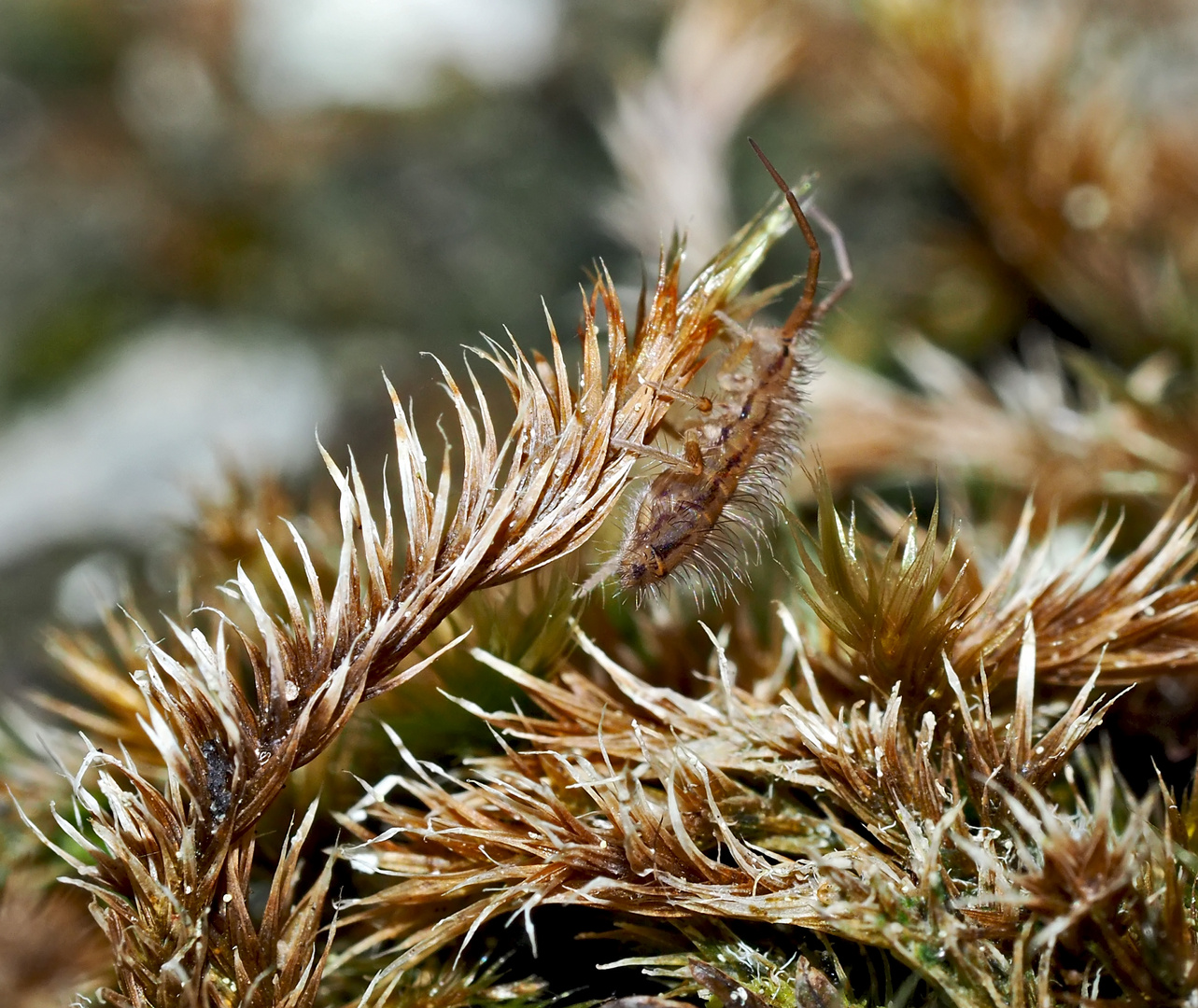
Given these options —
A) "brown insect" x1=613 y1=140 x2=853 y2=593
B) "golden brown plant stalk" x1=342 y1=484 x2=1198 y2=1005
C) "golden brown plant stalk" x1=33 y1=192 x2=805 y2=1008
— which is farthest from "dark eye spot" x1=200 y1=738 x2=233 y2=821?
"brown insect" x1=613 y1=140 x2=853 y2=593

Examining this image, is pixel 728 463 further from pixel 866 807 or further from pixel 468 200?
pixel 468 200

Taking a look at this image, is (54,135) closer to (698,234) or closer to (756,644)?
(698,234)

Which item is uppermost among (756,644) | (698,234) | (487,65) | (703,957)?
(487,65)

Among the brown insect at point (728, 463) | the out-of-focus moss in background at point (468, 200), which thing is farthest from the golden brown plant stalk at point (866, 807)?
the out-of-focus moss in background at point (468, 200)

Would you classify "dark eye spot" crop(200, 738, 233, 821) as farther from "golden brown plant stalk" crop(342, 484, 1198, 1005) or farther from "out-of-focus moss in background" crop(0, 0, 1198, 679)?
"out-of-focus moss in background" crop(0, 0, 1198, 679)

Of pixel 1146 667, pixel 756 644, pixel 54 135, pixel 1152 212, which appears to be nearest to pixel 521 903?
pixel 756 644

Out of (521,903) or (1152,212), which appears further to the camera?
(1152,212)

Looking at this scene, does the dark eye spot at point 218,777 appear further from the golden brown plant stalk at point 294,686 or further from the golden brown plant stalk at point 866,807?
the golden brown plant stalk at point 866,807
